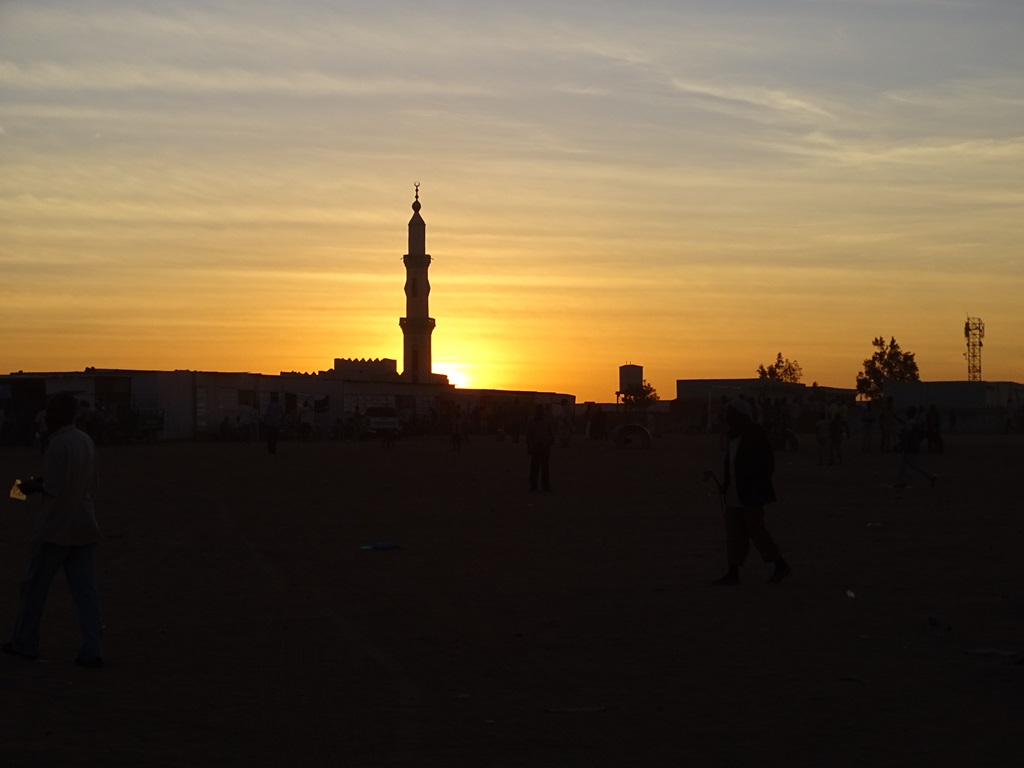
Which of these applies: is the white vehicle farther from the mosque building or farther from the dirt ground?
the dirt ground

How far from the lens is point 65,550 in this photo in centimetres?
886

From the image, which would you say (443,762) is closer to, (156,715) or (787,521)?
(156,715)

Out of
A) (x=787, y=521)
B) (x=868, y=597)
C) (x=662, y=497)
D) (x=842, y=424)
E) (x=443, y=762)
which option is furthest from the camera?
(x=842, y=424)

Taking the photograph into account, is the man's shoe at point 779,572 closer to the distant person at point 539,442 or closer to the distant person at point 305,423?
the distant person at point 539,442

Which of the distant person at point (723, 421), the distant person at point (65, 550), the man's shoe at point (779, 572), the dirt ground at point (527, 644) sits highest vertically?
the distant person at point (723, 421)

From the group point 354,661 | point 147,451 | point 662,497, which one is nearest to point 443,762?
point 354,661

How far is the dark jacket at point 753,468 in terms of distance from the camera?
12.6 meters

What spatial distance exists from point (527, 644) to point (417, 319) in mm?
113071

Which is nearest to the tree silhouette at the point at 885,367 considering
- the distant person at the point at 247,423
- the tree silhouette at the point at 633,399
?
the tree silhouette at the point at 633,399

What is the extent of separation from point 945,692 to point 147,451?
143ft

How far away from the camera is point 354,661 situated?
9.02 meters

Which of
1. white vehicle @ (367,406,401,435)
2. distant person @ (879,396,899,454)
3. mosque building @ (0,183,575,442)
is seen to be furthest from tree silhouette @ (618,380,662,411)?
distant person @ (879,396,899,454)

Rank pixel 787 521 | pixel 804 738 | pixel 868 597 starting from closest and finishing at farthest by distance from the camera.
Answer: pixel 804 738, pixel 868 597, pixel 787 521

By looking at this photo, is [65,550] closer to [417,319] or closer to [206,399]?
[206,399]
